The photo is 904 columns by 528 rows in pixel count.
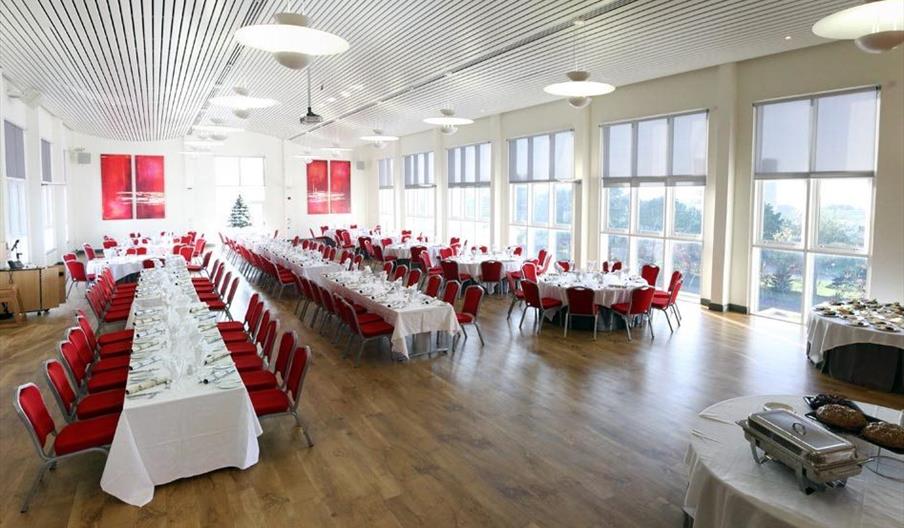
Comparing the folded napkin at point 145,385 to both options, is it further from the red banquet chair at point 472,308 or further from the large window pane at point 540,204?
the large window pane at point 540,204

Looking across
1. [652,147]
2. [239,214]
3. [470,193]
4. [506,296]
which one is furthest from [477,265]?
[239,214]

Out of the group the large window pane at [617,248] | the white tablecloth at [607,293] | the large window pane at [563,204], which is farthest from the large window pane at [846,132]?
the large window pane at [563,204]

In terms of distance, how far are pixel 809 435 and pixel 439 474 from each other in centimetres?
310

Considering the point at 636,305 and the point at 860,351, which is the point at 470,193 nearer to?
the point at 636,305

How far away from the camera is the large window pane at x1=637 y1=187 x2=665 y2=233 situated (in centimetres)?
1406

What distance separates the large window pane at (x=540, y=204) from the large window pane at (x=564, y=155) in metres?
1.01

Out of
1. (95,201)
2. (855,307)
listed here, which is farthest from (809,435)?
(95,201)

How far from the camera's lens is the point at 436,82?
1395 centimetres

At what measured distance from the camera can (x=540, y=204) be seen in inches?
712

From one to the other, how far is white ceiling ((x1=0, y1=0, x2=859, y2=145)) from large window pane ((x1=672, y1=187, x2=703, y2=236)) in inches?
108

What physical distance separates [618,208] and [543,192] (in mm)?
3272

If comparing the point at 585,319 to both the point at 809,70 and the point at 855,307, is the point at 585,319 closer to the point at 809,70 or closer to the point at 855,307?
the point at 855,307

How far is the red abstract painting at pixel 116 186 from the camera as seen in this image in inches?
997

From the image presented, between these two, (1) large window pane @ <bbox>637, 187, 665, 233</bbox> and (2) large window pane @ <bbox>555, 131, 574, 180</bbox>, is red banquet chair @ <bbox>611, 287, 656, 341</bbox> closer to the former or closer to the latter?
(1) large window pane @ <bbox>637, 187, 665, 233</bbox>
